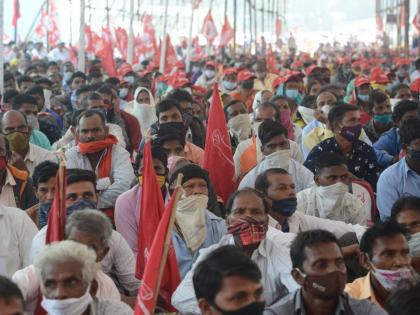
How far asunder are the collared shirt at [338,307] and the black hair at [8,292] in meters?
1.23

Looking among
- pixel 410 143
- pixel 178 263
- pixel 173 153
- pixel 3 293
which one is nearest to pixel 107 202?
pixel 173 153

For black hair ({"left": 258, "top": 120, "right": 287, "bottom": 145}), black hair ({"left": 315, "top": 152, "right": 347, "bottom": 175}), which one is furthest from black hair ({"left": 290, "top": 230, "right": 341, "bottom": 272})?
black hair ({"left": 258, "top": 120, "right": 287, "bottom": 145})

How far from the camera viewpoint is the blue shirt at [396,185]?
8375mm

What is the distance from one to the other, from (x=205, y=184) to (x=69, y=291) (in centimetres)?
256

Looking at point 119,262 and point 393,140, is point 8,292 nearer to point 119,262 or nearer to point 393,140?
point 119,262

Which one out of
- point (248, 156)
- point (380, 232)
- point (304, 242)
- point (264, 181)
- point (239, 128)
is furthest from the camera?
point (239, 128)

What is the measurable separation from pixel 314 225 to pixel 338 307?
210 cm

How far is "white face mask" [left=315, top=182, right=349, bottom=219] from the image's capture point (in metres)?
8.14

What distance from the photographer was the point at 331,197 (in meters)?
8.16

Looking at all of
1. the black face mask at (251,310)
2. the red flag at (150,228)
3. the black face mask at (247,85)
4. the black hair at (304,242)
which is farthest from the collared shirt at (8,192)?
the black face mask at (247,85)

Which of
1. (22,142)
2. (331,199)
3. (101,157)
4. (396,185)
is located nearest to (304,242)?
(331,199)

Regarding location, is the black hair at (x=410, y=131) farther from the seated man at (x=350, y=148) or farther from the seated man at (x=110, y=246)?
the seated man at (x=110, y=246)

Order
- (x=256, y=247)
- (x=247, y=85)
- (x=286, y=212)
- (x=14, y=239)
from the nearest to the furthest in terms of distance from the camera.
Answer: (x=256, y=247)
(x=14, y=239)
(x=286, y=212)
(x=247, y=85)

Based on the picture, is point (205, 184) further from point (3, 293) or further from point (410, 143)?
point (3, 293)
